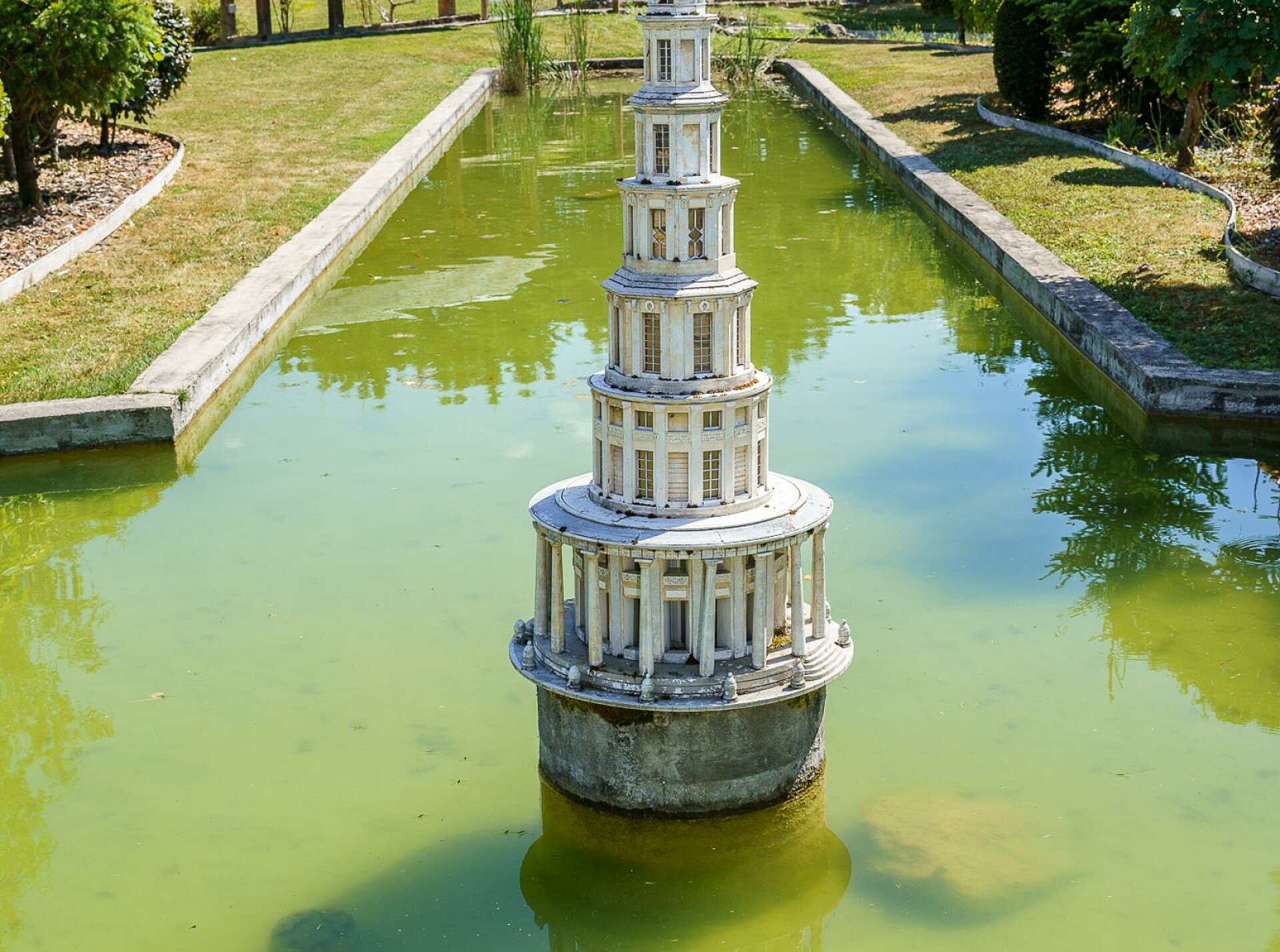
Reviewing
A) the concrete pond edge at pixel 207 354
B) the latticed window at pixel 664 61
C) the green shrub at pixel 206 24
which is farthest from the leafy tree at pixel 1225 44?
the green shrub at pixel 206 24

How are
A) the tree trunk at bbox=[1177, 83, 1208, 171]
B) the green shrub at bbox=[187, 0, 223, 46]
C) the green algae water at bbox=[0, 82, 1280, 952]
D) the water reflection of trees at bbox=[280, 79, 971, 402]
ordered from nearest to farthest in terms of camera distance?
the green algae water at bbox=[0, 82, 1280, 952] < the water reflection of trees at bbox=[280, 79, 971, 402] < the tree trunk at bbox=[1177, 83, 1208, 171] < the green shrub at bbox=[187, 0, 223, 46]

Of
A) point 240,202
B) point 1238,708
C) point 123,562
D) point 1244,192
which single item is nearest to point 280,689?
point 123,562

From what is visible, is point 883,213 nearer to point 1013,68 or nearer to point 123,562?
point 1013,68

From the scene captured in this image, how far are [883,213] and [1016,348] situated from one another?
7353 mm

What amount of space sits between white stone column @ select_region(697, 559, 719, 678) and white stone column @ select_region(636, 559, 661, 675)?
26 cm

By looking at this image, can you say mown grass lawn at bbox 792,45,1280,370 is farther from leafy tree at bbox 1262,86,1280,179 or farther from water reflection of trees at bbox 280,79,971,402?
water reflection of trees at bbox 280,79,971,402

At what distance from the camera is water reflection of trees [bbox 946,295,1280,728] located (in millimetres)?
10172

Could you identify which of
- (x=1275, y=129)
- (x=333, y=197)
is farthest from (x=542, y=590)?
(x=333, y=197)

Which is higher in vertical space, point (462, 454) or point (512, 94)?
point (512, 94)

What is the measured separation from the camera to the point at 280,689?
10.0m

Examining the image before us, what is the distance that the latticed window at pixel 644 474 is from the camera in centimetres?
852

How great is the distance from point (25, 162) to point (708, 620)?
16162 mm

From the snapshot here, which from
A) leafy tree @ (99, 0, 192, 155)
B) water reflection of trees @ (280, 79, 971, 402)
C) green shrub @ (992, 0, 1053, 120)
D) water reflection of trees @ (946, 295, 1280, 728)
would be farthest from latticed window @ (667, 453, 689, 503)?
green shrub @ (992, 0, 1053, 120)

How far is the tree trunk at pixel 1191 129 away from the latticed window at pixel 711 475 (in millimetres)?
16908
